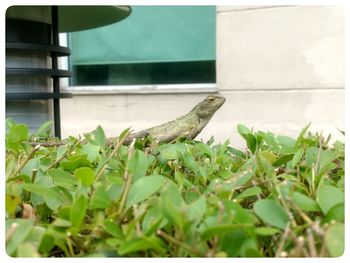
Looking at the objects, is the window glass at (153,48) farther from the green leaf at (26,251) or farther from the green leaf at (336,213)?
the green leaf at (26,251)

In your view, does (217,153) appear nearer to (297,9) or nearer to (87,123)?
(297,9)

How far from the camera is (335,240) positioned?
1.46 feet

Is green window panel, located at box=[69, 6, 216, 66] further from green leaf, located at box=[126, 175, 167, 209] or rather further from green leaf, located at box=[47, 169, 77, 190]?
green leaf, located at box=[126, 175, 167, 209]

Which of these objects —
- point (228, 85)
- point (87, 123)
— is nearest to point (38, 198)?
point (228, 85)

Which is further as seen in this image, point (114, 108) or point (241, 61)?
point (114, 108)

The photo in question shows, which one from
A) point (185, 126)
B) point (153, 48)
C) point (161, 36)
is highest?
point (161, 36)

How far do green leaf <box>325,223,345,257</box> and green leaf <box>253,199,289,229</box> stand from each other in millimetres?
67

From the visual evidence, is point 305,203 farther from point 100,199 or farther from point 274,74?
point 274,74

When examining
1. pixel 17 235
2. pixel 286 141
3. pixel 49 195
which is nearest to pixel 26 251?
pixel 17 235

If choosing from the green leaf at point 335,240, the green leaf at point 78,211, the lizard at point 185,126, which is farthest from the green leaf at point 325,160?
the lizard at point 185,126

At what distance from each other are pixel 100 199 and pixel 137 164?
10cm
